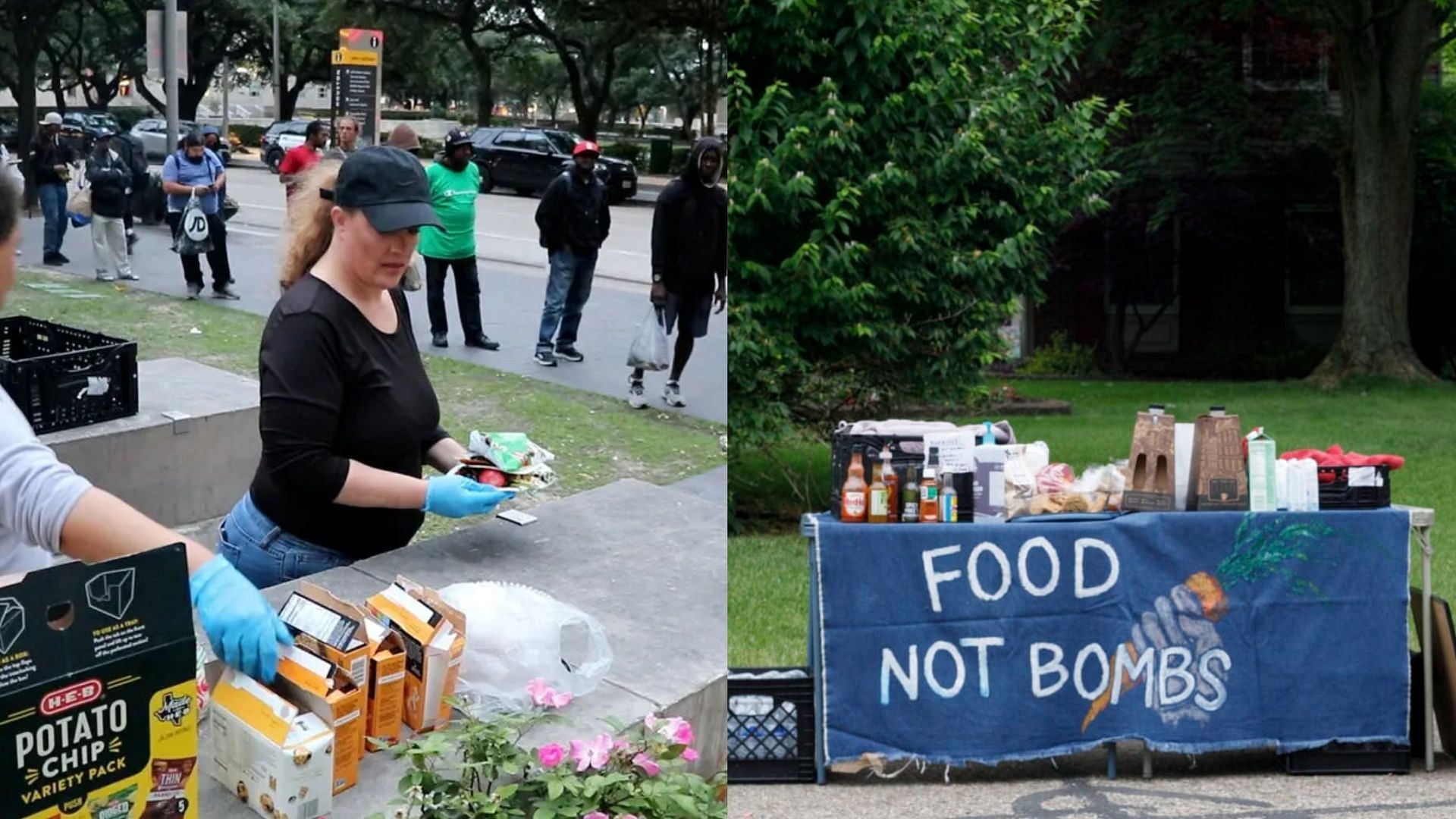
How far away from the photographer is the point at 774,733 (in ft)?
12.3

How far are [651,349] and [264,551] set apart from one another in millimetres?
1950

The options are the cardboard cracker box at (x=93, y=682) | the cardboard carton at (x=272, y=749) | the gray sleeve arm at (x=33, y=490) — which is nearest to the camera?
the cardboard cracker box at (x=93, y=682)

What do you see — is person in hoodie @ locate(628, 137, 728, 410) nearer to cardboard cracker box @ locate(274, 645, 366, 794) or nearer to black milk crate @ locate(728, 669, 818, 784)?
cardboard cracker box @ locate(274, 645, 366, 794)

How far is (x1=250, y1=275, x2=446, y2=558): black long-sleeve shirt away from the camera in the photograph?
6.69 feet

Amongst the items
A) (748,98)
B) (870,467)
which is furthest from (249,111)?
(748,98)

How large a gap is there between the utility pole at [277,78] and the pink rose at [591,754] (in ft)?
→ 3.35

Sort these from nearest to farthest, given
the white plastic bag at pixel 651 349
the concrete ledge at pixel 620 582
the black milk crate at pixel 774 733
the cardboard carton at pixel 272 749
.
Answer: the cardboard carton at pixel 272 749 < the concrete ledge at pixel 620 582 < the black milk crate at pixel 774 733 < the white plastic bag at pixel 651 349

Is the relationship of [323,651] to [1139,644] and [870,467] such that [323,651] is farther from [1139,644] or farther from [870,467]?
[1139,644]

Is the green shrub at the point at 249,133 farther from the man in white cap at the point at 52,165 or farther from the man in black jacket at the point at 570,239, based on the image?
the man in black jacket at the point at 570,239

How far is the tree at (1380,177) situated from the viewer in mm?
13109

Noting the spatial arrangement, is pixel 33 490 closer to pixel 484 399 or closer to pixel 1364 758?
pixel 484 399

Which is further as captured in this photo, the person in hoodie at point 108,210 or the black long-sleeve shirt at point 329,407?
the person in hoodie at point 108,210

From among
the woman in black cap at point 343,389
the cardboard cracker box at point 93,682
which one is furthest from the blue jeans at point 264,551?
the cardboard cracker box at point 93,682

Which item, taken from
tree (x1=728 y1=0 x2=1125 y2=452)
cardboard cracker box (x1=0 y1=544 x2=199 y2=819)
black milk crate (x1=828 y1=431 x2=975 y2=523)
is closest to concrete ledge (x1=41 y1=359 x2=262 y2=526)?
cardboard cracker box (x1=0 y1=544 x2=199 y2=819)
